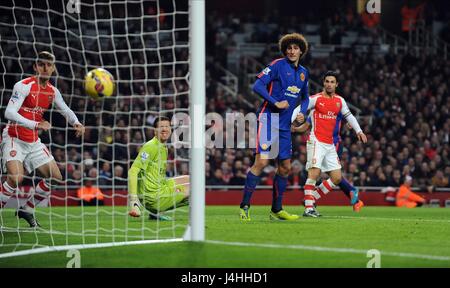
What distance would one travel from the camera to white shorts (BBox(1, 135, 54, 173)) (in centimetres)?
1009

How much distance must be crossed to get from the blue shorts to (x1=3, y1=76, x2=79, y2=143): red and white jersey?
7.42 feet

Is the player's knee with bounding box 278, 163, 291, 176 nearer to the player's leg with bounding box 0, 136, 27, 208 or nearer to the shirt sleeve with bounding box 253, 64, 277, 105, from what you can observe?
the shirt sleeve with bounding box 253, 64, 277, 105

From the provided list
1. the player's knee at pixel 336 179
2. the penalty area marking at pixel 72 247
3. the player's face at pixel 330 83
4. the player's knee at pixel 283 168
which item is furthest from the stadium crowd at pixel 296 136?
the penalty area marking at pixel 72 247

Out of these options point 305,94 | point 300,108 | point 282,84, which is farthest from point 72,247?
point 300,108

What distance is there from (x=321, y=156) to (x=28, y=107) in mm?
4468

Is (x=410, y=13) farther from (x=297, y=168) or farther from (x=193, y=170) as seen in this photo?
(x=193, y=170)

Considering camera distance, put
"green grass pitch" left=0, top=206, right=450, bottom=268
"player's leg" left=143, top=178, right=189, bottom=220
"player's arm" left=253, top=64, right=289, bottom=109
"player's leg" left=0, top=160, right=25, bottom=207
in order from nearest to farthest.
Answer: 1. "green grass pitch" left=0, top=206, right=450, bottom=268
2. "player's arm" left=253, top=64, right=289, bottom=109
3. "player's leg" left=0, top=160, right=25, bottom=207
4. "player's leg" left=143, top=178, right=189, bottom=220

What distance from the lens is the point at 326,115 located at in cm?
1224

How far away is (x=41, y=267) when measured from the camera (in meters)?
6.63

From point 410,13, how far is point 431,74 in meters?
3.61

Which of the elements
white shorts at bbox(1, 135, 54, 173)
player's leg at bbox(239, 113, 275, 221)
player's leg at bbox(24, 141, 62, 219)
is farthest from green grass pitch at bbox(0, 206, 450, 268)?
white shorts at bbox(1, 135, 54, 173)

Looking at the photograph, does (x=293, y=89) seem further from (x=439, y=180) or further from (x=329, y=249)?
(x=439, y=180)

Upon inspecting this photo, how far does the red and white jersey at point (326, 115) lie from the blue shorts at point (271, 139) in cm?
217

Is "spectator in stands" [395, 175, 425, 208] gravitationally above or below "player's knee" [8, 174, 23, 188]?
below
